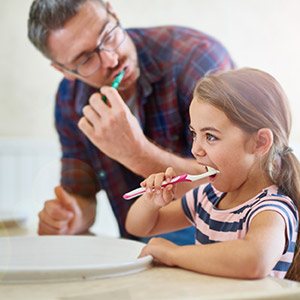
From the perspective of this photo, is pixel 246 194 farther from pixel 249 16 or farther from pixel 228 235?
pixel 249 16

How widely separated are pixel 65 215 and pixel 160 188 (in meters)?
0.26

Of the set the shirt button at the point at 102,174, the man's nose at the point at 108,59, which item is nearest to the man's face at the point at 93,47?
the man's nose at the point at 108,59

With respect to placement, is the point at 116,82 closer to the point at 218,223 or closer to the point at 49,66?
the point at 49,66

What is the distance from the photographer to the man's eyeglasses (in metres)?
0.74

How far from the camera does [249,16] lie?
2.36 ft

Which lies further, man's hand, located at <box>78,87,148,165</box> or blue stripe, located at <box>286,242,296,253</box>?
man's hand, located at <box>78,87,148,165</box>

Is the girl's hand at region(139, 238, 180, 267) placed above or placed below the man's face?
below

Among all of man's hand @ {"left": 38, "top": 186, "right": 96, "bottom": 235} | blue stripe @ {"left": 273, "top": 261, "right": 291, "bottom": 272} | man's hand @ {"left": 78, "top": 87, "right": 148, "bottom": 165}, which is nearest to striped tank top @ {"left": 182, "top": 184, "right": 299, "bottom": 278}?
blue stripe @ {"left": 273, "top": 261, "right": 291, "bottom": 272}

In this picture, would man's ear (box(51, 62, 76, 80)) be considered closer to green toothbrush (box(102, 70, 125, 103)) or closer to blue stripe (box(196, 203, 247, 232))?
green toothbrush (box(102, 70, 125, 103))

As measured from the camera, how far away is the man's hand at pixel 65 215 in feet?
2.71

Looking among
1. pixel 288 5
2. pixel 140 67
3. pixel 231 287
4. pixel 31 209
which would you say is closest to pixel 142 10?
pixel 140 67

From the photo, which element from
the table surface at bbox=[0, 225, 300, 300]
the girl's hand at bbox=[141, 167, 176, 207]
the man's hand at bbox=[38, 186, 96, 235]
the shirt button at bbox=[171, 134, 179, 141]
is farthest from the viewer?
the man's hand at bbox=[38, 186, 96, 235]

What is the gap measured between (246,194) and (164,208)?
11 cm

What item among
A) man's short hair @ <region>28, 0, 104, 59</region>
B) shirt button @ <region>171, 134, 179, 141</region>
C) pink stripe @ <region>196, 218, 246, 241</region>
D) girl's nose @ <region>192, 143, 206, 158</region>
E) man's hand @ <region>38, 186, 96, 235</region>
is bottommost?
man's hand @ <region>38, 186, 96, 235</region>
